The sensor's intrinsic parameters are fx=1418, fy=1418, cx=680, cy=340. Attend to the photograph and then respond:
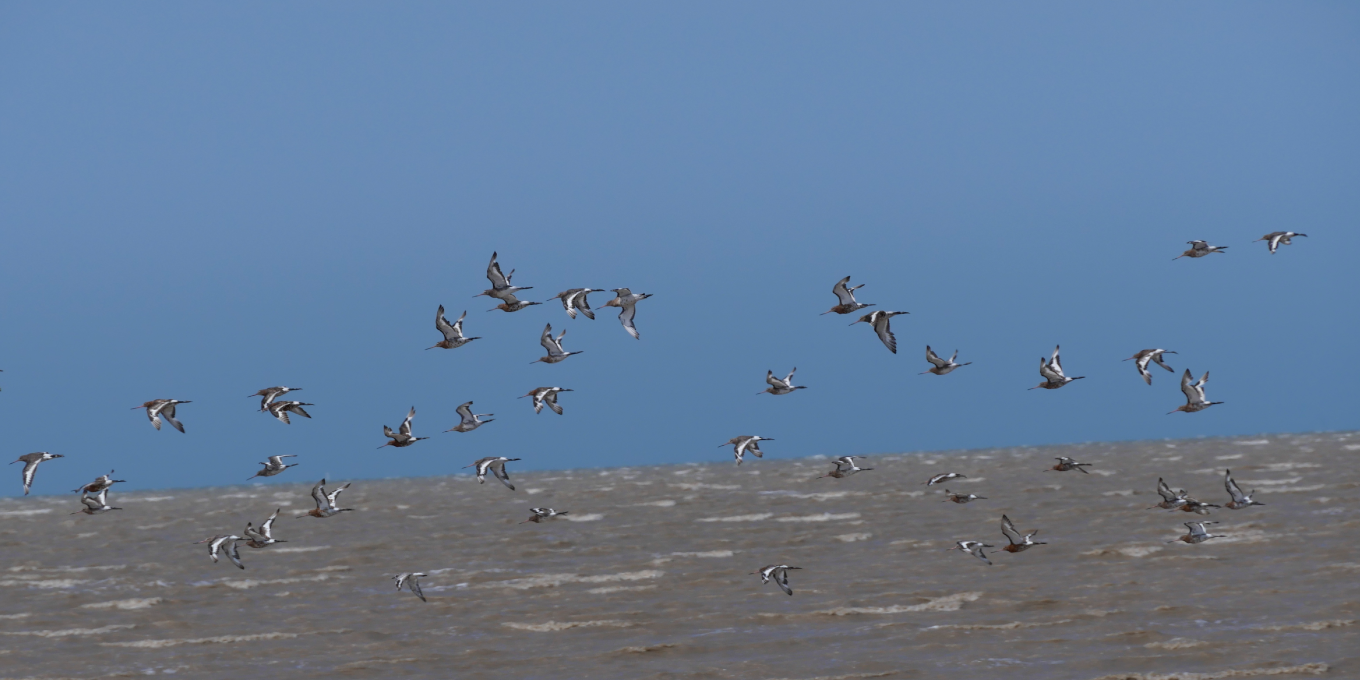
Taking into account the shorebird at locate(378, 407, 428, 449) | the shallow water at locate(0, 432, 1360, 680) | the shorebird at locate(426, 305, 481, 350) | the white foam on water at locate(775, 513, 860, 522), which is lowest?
the shallow water at locate(0, 432, 1360, 680)

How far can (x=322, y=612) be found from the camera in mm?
34844

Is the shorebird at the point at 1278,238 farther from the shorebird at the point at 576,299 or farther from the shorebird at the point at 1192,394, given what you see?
the shorebird at the point at 576,299

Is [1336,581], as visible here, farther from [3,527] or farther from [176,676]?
[3,527]

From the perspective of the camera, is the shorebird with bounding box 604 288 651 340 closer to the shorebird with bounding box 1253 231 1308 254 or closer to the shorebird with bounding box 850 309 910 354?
the shorebird with bounding box 850 309 910 354

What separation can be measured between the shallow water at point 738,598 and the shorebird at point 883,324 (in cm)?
574

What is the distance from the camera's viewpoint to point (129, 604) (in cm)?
3788

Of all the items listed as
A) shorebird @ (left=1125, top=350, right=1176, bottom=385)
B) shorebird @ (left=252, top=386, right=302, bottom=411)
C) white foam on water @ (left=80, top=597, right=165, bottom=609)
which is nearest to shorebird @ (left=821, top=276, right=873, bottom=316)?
shorebird @ (left=1125, top=350, right=1176, bottom=385)

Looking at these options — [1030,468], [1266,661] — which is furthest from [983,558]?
[1030,468]

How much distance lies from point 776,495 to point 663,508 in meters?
8.63

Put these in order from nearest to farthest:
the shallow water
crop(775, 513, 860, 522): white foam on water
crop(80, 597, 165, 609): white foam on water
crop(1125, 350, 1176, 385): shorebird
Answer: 1. the shallow water
2. crop(1125, 350, 1176, 385): shorebird
3. crop(80, 597, 165, 609): white foam on water
4. crop(775, 513, 860, 522): white foam on water

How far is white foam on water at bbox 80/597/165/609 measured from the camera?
37.5m

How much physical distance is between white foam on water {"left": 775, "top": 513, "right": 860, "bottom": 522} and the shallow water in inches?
6.7

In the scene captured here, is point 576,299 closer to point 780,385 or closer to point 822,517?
point 780,385

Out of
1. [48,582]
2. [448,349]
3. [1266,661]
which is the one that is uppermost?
[448,349]
